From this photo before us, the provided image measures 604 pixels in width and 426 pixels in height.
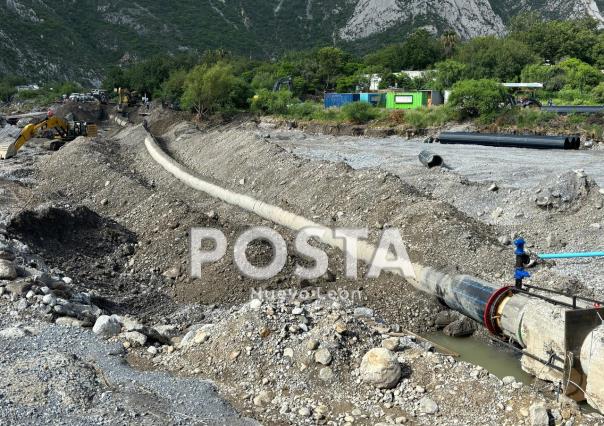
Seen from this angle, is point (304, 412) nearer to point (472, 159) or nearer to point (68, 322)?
point (68, 322)

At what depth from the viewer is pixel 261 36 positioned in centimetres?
13900

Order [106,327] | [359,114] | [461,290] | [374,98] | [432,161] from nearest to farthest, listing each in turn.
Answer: [106,327] < [461,290] < [432,161] < [359,114] < [374,98]

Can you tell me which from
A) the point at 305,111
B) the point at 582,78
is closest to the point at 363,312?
the point at 305,111

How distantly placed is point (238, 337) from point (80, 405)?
6.96ft

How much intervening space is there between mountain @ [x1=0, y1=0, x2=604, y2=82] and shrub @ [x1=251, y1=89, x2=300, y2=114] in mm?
61320

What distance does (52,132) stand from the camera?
34.4 metres

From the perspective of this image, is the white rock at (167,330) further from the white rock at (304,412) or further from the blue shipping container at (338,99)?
the blue shipping container at (338,99)

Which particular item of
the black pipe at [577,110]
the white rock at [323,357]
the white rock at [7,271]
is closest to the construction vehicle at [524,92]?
the black pipe at [577,110]

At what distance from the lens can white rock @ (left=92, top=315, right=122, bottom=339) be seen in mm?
8445

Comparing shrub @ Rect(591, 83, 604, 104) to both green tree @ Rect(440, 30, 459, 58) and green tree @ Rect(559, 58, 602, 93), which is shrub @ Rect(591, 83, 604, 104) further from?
green tree @ Rect(440, 30, 459, 58)

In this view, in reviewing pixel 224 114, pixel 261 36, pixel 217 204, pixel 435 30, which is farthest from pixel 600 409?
pixel 261 36

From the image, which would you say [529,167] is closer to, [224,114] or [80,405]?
[80,405]

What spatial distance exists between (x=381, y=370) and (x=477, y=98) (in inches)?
1405

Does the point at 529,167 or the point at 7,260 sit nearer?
the point at 7,260
